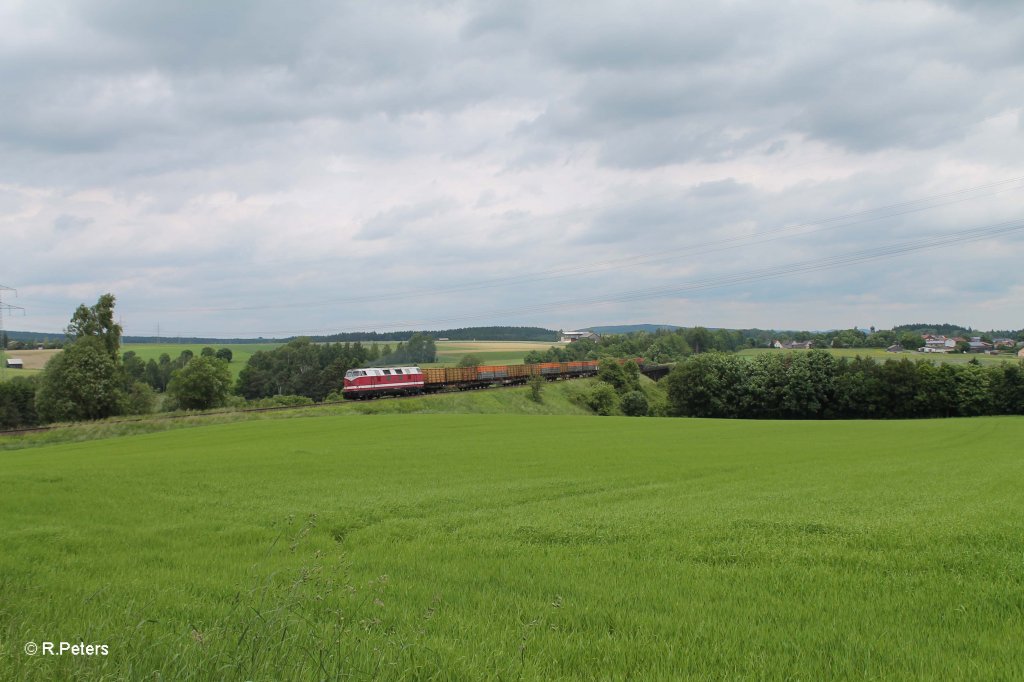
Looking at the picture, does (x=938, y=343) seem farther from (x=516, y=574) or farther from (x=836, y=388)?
(x=516, y=574)

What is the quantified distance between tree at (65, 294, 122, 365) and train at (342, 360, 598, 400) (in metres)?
26.2

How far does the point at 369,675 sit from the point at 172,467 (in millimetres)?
21504

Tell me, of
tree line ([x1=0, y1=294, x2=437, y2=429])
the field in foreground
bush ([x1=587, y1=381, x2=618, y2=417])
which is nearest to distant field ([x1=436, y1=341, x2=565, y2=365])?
tree line ([x1=0, y1=294, x2=437, y2=429])

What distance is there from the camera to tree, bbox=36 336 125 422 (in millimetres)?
64750

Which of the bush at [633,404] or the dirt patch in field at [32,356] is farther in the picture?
the dirt patch in field at [32,356]

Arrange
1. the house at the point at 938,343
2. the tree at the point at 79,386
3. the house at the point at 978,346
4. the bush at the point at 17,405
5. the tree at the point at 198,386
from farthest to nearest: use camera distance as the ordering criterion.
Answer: the house at the point at 938,343
the house at the point at 978,346
the bush at the point at 17,405
the tree at the point at 198,386
the tree at the point at 79,386

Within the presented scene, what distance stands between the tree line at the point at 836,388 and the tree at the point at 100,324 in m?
72.7

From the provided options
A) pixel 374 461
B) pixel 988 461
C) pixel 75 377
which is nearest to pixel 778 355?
pixel 988 461

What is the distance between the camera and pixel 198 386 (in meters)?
73.4

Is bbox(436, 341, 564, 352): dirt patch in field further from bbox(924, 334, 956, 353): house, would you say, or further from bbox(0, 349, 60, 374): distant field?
bbox(924, 334, 956, 353): house

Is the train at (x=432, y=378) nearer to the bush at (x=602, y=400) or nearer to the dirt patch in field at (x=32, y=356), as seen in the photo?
the bush at (x=602, y=400)

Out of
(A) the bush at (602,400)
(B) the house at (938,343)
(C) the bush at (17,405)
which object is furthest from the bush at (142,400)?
(B) the house at (938,343)

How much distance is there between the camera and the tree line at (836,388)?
8112cm

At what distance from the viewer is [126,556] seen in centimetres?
962
